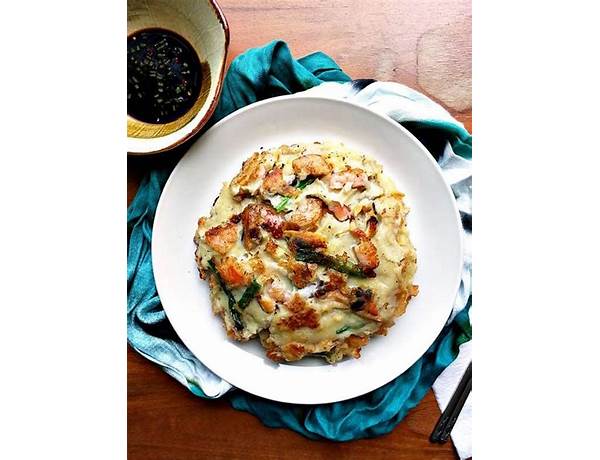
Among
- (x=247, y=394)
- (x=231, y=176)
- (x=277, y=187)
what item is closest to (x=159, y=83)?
(x=231, y=176)

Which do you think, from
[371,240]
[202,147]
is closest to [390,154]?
[371,240]

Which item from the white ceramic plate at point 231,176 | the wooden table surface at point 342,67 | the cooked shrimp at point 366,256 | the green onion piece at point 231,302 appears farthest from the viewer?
the wooden table surface at point 342,67

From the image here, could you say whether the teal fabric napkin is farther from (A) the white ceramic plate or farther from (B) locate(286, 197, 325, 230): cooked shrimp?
(B) locate(286, 197, 325, 230): cooked shrimp

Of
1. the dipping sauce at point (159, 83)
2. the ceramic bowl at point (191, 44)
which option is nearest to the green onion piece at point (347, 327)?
the ceramic bowl at point (191, 44)

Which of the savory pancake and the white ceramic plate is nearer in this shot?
the savory pancake

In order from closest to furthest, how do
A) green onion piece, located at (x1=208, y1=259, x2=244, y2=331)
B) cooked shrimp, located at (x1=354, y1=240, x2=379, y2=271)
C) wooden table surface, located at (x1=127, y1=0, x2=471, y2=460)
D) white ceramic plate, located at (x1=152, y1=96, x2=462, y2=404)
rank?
1. cooked shrimp, located at (x1=354, y1=240, x2=379, y2=271)
2. green onion piece, located at (x1=208, y1=259, x2=244, y2=331)
3. white ceramic plate, located at (x1=152, y1=96, x2=462, y2=404)
4. wooden table surface, located at (x1=127, y1=0, x2=471, y2=460)

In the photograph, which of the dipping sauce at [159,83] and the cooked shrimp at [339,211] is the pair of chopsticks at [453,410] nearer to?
the cooked shrimp at [339,211]

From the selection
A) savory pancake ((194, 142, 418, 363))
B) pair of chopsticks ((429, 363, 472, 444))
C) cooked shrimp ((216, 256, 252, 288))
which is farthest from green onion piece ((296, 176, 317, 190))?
pair of chopsticks ((429, 363, 472, 444))

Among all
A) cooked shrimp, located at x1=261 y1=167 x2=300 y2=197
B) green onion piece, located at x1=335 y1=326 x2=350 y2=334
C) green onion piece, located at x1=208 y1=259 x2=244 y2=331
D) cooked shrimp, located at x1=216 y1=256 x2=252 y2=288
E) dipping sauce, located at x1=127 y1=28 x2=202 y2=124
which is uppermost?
dipping sauce, located at x1=127 y1=28 x2=202 y2=124
